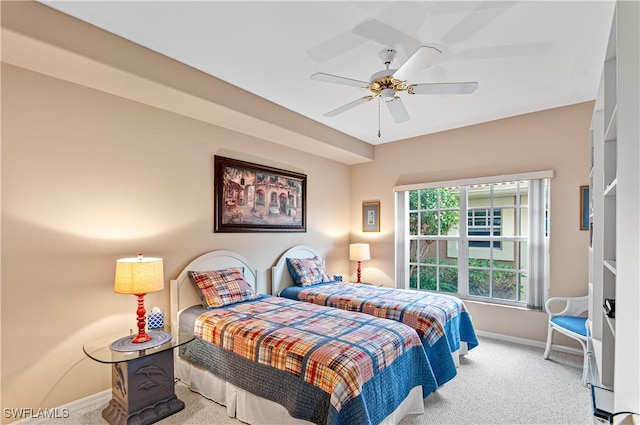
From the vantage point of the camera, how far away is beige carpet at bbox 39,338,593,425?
2.35 meters

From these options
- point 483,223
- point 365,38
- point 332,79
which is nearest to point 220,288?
point 332,79

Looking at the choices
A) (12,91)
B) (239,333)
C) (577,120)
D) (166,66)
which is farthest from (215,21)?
(577,120)

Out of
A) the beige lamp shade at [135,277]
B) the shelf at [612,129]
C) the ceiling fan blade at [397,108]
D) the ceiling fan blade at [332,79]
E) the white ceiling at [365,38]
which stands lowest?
the beige lamp shade at [135,277]

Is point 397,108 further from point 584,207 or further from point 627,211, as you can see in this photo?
point 584,207

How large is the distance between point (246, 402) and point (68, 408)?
4.53 feet

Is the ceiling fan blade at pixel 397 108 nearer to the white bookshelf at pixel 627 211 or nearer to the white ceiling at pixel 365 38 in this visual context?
the white ceiling at pixel 365 38

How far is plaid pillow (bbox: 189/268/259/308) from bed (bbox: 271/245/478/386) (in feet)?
2.41

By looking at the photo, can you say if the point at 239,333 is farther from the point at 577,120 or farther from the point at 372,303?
the point at 577,120

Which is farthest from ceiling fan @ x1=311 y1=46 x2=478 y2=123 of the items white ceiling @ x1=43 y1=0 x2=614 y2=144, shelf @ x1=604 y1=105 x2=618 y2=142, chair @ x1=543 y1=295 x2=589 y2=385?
chair @ x1=543 y1=295 x2=589 y2=385

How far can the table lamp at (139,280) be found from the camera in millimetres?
2357

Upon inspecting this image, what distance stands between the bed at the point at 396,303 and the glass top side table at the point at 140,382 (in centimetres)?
159

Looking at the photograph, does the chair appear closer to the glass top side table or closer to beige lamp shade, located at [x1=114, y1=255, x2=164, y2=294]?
the glass top side table

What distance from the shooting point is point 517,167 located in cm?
391

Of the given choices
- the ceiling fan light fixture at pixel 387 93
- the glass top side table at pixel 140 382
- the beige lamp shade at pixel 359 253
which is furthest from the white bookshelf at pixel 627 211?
the beige lamp shade at pixel 359 253
